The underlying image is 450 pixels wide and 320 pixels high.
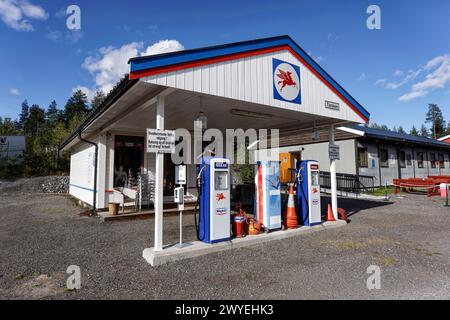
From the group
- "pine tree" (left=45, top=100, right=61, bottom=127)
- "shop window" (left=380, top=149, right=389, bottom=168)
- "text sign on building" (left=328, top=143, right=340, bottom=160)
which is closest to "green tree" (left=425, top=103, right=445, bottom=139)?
"shop window" (left=380, top=149, right=389, bottom=168)

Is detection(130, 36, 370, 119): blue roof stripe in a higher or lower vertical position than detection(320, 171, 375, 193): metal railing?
higher

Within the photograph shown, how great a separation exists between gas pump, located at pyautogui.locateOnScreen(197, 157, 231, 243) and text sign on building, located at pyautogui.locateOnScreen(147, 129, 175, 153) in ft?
2.70

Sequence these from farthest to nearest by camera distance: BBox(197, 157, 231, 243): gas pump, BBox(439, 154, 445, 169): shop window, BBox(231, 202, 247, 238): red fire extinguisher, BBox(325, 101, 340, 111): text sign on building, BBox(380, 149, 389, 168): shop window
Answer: BBox(439, 154, 445, 169): shop window
BBox(380, 149, 389, 168): shop window
BBox(325, 101, 340, 111): text sign on building
BBox(231, 202, 247, 238): red fire extinguisher
BBox(197, 157, 231, 243): gas pump

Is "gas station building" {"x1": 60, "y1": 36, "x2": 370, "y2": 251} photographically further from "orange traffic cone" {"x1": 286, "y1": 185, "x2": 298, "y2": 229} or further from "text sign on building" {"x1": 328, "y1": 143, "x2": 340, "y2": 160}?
"orange traffic cone" {"x1": 286, "y1": 185, "x2": 298, "y2": 229}

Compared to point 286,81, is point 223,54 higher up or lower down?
higher up

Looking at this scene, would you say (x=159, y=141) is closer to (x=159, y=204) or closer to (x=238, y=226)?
(x=159, y=204)

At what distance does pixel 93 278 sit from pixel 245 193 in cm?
762

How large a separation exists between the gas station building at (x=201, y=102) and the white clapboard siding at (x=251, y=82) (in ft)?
0.05

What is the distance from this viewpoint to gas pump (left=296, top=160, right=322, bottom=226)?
21.5 feet

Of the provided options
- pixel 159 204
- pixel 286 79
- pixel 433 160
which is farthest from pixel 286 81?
pixel 433 160

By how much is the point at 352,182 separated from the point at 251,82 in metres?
12.4

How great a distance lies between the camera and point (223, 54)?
5094 mm
